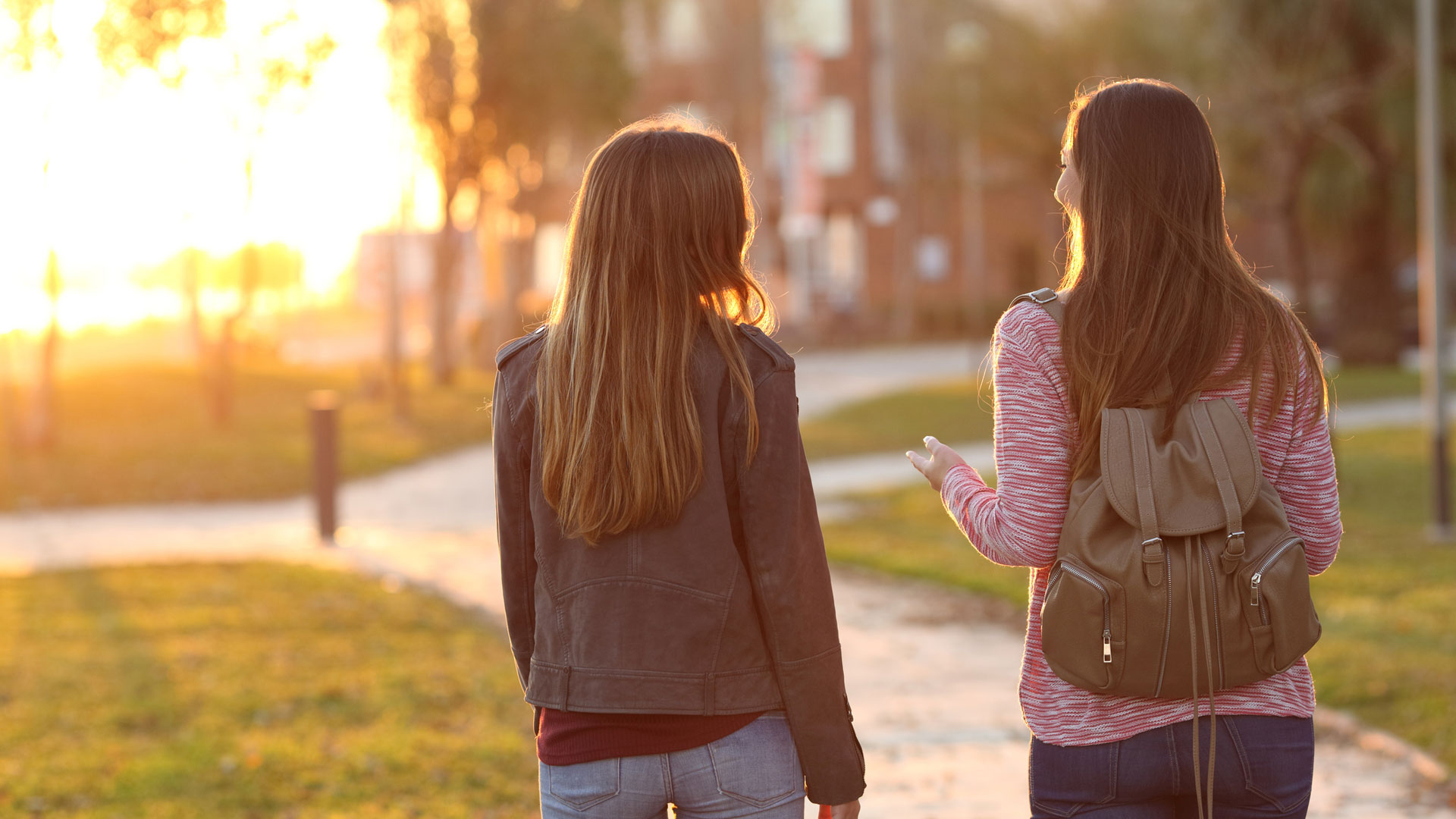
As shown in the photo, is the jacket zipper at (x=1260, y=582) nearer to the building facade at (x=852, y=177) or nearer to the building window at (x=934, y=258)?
the building facade at (x=852, y=177)

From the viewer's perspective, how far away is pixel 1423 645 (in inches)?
281

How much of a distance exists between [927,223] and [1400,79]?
91.2 ft

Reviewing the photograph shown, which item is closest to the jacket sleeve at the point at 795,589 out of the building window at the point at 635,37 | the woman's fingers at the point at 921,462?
the woman's fingers at the point at 921,462

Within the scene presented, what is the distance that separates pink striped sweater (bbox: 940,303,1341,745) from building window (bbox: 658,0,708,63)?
44313mm

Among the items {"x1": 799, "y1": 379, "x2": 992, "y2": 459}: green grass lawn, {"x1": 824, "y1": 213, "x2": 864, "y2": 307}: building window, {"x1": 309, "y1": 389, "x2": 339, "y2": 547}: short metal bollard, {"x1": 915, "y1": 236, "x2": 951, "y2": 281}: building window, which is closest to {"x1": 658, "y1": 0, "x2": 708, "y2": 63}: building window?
{"x1": 824, "y1": 213, "x2": 864, "y2": 307}: building window

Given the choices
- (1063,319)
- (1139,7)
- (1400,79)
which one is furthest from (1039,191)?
(1063,319)

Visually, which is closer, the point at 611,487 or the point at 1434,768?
the point at 611,487

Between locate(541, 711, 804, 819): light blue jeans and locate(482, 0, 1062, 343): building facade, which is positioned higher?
locate(482, 0, 1062, 343): building facade

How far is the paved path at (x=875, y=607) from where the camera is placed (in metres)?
5.39

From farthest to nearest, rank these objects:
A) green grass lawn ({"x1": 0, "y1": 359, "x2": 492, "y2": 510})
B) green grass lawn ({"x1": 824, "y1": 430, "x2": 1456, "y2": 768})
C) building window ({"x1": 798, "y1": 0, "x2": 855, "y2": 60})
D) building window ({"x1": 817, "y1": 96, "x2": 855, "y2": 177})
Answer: building window ({"x1": 817, "y1": 96, "x2": 855, "y2": 177}) → building window ({"x1": 798, "y1": 0, "x2": 855, "y2": 60}) → green grass lawn ({"x1": 0, "y1": 359, "x2": 492, "y2": 510}) → green grass lawn ({"x1": 824, "y1": 430, "x2": 1456, "y2": 768})

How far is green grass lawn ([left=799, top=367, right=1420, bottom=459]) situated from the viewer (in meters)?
19.2

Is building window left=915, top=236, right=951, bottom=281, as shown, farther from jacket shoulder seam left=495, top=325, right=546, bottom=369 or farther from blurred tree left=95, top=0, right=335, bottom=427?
jacket shoulder seam left=495, top=325, right=546, bottom=369

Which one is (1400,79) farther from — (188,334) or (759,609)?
(188,334)

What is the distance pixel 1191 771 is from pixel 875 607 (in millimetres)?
6902
